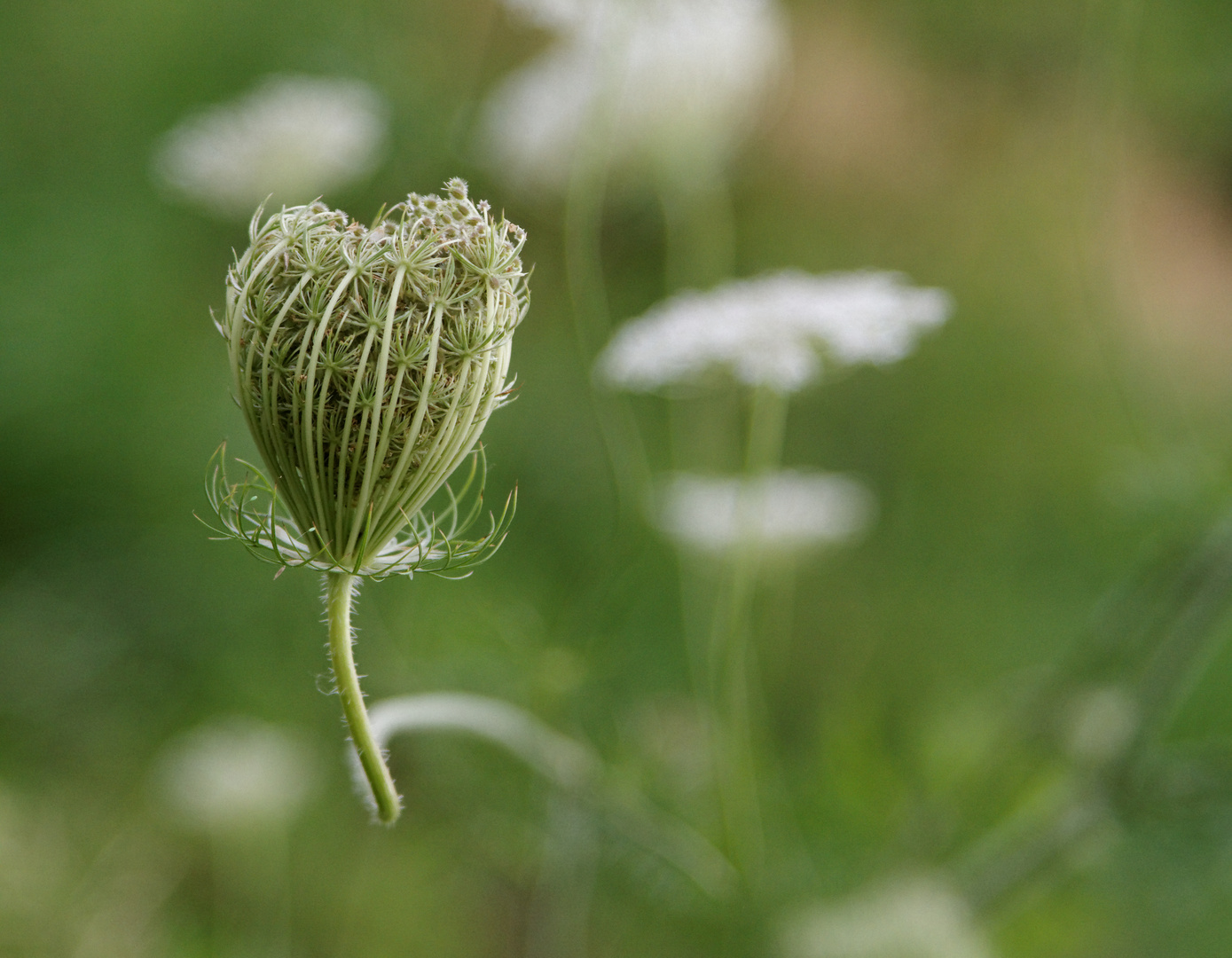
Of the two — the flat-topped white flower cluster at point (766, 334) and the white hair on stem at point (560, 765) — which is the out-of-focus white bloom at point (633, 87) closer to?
the flat-topped white flower cluster at point (766, 334)

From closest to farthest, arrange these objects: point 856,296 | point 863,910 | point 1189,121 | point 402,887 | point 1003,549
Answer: point 856,296, point 863,910, point 402,887, point 1003,549, point 1189,121

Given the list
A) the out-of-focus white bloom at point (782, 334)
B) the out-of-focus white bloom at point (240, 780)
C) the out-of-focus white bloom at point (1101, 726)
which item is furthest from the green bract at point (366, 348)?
the out-of-focus white bloom at point (240, 780)

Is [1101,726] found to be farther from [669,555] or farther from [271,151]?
[271,151]

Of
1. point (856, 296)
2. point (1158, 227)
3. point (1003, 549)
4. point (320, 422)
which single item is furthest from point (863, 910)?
point (1158, 227)

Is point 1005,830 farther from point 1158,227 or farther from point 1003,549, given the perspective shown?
point 1158,227

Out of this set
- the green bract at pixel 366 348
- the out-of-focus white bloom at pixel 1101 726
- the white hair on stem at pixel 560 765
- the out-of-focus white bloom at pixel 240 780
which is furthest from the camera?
the out-of-focus white bloom at pixel 240 780

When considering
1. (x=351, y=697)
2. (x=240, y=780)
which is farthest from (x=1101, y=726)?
(x=240, y=780)

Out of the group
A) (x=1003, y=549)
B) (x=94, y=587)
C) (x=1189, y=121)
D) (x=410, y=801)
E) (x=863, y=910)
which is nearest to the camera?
(x=863, y=910)
